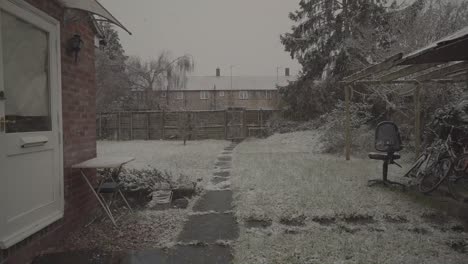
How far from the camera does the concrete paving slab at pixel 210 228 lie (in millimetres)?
3248

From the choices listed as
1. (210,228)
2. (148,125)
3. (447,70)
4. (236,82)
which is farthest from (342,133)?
(236,82)

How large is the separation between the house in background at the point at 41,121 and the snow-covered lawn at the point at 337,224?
6.19ft

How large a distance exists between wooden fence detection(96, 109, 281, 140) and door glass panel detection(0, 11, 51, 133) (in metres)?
12.4

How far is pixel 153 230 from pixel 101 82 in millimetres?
15501

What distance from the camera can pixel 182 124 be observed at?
15414 millimetres

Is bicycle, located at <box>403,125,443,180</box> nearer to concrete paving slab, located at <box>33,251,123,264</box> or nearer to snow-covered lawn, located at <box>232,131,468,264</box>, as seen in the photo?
snow-covered lawn, located at <box>232,131,468,264</box>

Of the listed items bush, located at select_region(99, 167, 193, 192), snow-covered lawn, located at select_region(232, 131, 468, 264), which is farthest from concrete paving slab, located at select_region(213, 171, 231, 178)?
bush, located at select_region(99, 167, 193, 192)

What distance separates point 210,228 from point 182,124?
12.2 m

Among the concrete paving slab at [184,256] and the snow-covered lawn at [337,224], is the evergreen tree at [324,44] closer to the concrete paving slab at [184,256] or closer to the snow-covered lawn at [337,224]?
the snow-covered lawn at [337,224]

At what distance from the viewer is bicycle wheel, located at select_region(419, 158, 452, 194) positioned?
462cm

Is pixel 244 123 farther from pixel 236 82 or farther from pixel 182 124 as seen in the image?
pixel 236 82

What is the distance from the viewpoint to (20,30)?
8.73ft

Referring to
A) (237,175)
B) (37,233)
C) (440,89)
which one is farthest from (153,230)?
(440,89)

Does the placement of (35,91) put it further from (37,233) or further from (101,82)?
(101,82)
